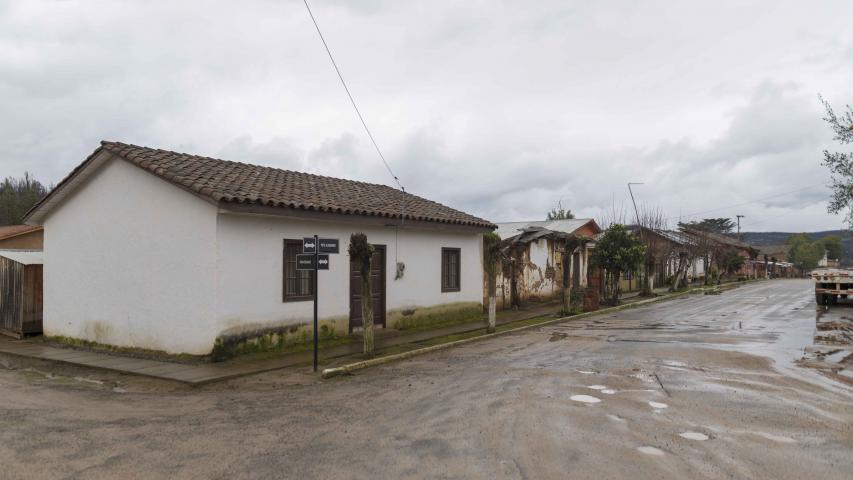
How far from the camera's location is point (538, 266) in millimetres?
23750

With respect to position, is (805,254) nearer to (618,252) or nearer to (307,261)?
(618,252)

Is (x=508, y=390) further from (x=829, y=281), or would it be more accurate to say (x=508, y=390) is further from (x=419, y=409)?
(x=829, y=281)

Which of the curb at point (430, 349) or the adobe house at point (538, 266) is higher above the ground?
the adobe house at point (538, 266)

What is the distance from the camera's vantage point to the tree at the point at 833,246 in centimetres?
10612

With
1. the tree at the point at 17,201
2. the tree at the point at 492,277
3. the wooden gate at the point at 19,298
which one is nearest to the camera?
the wooden gate at the point at 19,298

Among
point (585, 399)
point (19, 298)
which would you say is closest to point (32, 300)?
point (19, 298)

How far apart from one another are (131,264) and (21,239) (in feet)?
45.4

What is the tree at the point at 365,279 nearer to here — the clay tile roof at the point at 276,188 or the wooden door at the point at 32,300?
the clay tile roof at the point at 276,188

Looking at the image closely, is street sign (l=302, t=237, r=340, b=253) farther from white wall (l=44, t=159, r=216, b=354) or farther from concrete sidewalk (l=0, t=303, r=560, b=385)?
concrete sidewalk (l=0, t=303, r=560, b=385)

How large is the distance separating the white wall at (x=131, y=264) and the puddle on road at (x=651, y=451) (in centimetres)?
750

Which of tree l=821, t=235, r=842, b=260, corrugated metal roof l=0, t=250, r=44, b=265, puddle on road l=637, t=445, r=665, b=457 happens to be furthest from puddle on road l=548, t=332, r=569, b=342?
tree l=821, t=235, r=842, b=260

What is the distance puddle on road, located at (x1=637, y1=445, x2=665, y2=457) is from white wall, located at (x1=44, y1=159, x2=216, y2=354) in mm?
7498

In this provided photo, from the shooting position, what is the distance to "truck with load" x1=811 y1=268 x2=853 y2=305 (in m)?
21.5

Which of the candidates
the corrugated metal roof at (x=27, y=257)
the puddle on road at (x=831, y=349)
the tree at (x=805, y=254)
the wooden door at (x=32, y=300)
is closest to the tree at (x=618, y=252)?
the puddle on road at (x=831, y=349)
